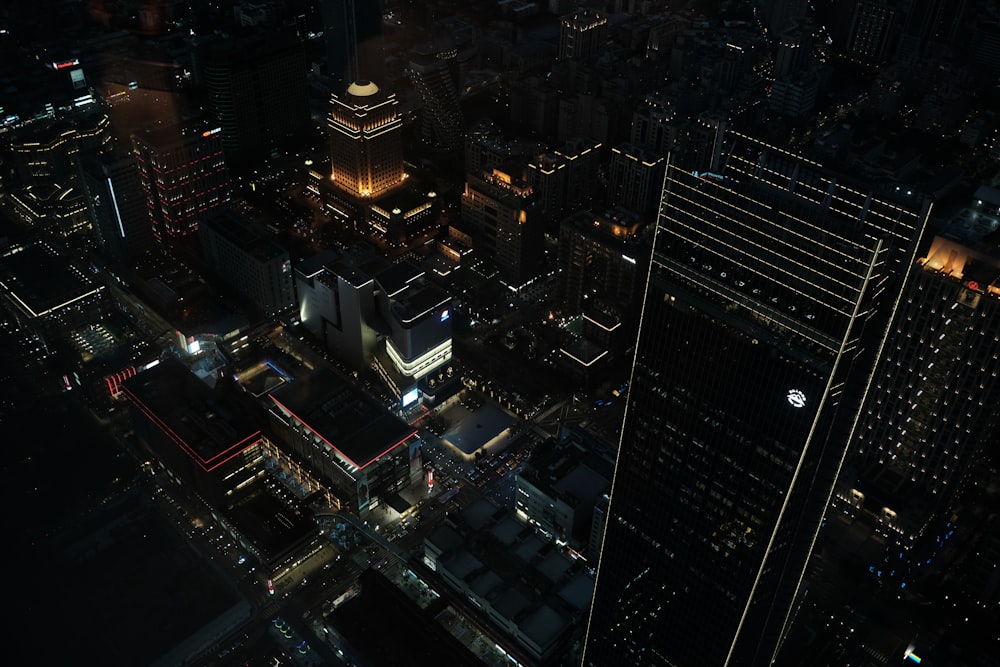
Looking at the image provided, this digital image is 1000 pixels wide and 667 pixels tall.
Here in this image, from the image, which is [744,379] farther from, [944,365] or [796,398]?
[944,365]

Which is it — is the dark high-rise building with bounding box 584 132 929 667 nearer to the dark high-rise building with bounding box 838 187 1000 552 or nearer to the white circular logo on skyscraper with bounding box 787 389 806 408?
the white circular logo on skyscraper with bounding box 787 389 806 408

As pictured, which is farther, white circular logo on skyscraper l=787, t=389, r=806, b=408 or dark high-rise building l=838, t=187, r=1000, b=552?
dark high-rise building l=838, t=187, r=1000, b=552

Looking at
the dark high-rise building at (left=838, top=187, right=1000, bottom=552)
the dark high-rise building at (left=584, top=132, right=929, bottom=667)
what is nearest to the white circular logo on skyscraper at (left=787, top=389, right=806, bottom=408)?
the dark high-rise building at (left=584, top=132, right=929, bottom=667)

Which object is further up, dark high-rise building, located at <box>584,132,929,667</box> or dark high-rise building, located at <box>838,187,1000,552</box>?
dark high-rise building, located at <box>584,132,929,667</box>

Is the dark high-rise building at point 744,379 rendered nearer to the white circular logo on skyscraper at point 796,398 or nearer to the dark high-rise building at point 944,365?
the white circular logo on skyscraper at point 796,398

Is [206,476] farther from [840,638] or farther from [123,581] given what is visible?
[840,638]

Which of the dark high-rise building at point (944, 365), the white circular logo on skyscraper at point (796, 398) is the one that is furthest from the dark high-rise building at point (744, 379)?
the dark high-rise building at point (944, 365)

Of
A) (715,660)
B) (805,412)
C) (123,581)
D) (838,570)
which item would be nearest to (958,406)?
(838,570)
